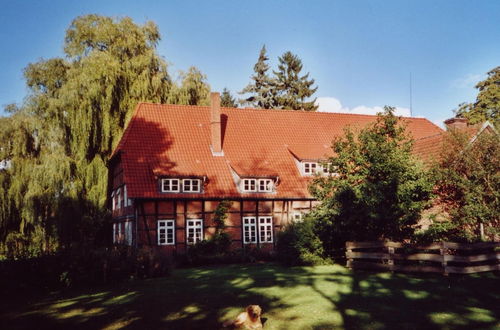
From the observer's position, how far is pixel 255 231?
997 inches

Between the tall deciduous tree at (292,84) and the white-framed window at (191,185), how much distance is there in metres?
28.2

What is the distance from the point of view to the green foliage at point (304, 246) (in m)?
18.1

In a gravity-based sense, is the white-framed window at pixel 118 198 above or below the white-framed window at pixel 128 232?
above

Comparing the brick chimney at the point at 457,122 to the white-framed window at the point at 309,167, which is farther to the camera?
the white-framed window at the point at 309,167

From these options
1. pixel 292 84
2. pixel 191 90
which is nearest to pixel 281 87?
pixel 292 84

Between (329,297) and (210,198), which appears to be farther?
(210,198)

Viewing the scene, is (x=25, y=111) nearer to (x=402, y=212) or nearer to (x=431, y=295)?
(x=402, y=212)

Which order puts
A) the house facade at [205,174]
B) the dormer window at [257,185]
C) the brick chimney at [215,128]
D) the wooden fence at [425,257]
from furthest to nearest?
the brick chimney at [215,128], the dormer window at [257,185], the house facade at [205,174], the wooden fence at [425,257]

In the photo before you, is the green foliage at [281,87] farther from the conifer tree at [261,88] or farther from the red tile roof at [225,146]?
the red tile roof at [225,146]

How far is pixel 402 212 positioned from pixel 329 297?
663cm

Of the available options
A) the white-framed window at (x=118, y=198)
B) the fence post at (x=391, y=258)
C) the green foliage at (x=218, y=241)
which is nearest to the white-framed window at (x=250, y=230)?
the green foliage at (x=218, y=241)

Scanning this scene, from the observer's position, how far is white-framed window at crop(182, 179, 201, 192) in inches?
976

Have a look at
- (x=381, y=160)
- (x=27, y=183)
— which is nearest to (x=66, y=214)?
(x=27, y=183)

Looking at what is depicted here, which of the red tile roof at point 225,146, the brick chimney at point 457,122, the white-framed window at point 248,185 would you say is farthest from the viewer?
the brick chimney at point 457,122
